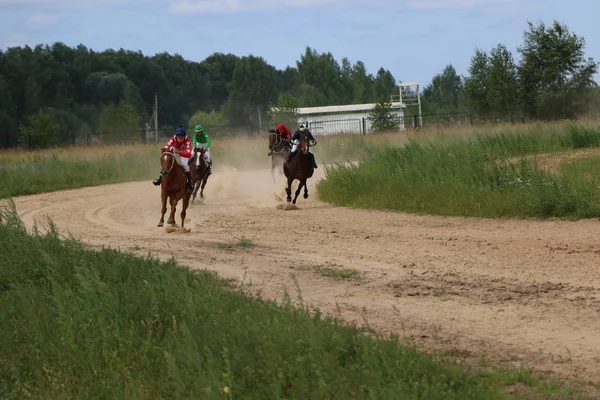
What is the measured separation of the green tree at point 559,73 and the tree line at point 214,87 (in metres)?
0.06

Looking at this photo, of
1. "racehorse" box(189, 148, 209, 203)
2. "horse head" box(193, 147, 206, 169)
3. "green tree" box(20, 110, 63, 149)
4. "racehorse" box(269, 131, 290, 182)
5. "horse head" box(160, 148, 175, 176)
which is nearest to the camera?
"horse head" box(160, 148, 175, 176)

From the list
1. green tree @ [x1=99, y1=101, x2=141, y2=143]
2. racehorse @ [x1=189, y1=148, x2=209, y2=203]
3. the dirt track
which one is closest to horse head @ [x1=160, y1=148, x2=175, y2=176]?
the dirt track

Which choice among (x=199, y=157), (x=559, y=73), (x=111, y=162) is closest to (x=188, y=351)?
(x=199, y=157)

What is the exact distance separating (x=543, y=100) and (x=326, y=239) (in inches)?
1622

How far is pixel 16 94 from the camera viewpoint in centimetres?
9169

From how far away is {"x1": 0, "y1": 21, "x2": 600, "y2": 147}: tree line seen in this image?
5681 cm

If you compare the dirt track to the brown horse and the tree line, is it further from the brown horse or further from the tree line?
the tree line

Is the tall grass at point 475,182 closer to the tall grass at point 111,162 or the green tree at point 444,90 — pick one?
the tall grass at point 111,162

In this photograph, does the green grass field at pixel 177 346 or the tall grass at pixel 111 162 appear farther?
the tall grass at pixel 111 162

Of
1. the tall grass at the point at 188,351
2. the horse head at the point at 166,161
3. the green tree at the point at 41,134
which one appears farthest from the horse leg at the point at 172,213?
the green tree at the point at 41,134

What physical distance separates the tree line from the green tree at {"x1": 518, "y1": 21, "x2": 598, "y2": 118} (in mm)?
56

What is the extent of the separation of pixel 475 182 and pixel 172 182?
672 centimetres

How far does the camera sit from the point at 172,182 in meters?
21.6

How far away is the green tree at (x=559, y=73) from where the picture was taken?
184 feet
